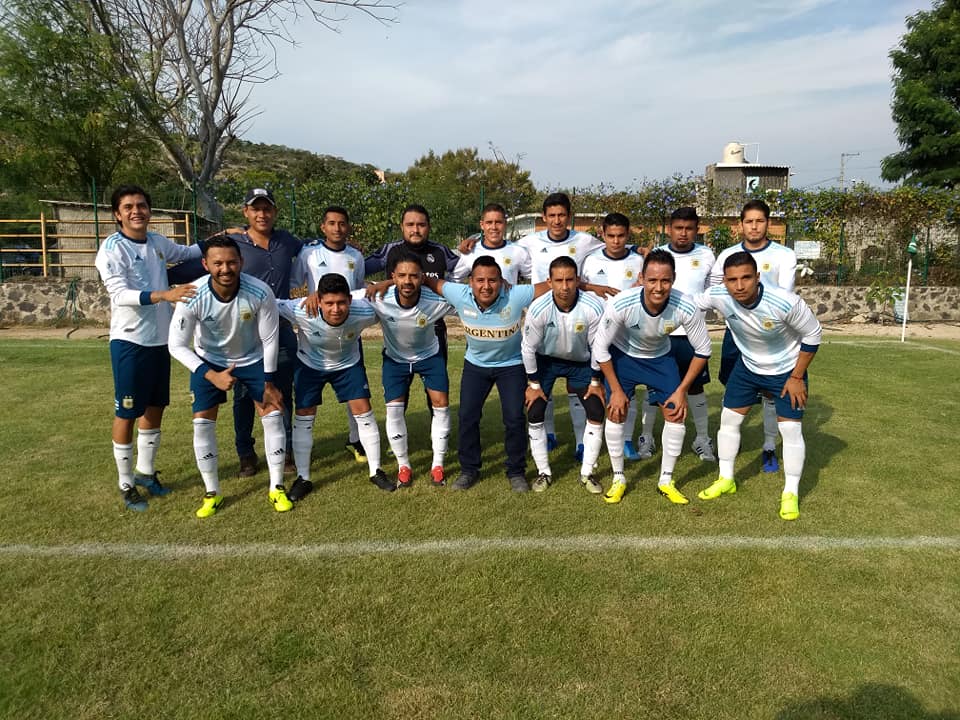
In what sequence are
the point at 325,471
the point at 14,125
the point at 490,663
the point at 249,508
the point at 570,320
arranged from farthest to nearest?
the point at 14,125 → the point at 325,471 → the point at 570,320 → the point at 249,508 → the point at 490,663

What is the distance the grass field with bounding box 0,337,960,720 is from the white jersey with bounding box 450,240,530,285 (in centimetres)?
161

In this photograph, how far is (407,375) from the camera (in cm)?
496

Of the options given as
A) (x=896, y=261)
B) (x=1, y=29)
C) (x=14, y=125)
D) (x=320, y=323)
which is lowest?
(x=320, y=323)

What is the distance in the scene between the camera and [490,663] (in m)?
2.65

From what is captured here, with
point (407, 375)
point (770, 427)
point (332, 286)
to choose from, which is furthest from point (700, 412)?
point (332, 286)

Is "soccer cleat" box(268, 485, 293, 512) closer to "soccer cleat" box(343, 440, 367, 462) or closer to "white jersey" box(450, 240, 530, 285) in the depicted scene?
"soccer cleat" box(343, 440, 367, 462)

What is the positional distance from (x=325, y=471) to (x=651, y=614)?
2.89 m

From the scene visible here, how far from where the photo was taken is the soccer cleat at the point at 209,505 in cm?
416

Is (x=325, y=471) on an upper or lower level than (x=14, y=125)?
lower

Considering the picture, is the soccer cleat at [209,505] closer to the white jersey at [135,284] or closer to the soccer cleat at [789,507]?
the white jersey at [135,284]

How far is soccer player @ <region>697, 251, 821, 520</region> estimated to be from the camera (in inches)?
165

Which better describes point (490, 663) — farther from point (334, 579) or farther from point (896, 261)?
point (896, 261)

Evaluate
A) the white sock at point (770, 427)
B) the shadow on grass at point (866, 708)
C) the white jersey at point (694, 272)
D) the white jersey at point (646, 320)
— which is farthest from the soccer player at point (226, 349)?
the white sock at point (770, 427)

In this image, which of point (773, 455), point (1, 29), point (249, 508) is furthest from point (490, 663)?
point (1, 29)
